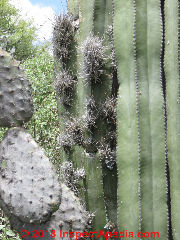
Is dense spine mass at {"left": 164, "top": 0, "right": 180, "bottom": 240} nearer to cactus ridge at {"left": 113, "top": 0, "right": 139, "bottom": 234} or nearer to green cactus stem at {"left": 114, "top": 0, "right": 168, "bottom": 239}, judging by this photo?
green cactus stem at {"left": 114, "top": 0, "right": 168, "bottom": 239}

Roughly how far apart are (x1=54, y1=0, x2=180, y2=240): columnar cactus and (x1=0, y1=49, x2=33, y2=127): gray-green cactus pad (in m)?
0.48

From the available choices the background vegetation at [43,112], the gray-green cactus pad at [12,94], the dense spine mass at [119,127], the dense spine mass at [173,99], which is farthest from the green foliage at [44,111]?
the dense spine mass at [173,99]

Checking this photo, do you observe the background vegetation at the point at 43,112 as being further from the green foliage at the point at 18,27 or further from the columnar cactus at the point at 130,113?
the green foliage at the point at 18,27

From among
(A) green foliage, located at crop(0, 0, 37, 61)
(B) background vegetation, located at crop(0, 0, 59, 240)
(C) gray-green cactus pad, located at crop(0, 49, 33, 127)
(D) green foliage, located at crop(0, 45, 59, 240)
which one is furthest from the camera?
(A) green foliage, located at crop(0, 0, 37, 61)

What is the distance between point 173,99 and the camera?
2375mm

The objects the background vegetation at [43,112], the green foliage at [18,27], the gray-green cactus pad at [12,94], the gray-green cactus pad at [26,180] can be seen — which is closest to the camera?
the gray-green cactus pad at [26,180]

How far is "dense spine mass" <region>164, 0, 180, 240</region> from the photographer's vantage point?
7.53 feet

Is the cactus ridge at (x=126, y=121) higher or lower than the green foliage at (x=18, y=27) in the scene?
lower

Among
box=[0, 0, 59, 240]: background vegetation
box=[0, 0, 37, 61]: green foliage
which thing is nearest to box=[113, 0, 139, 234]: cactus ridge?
box=[0, 0, 59, 240]: background vegetation

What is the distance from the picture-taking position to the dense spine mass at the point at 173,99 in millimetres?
2295

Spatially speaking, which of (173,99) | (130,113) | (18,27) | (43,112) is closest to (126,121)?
(130,113)

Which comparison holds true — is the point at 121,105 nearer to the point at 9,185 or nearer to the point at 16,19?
the point at 9,185

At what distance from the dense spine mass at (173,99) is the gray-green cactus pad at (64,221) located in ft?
2.16

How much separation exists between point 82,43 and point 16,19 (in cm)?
1837
